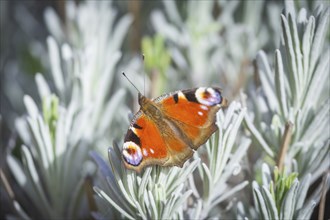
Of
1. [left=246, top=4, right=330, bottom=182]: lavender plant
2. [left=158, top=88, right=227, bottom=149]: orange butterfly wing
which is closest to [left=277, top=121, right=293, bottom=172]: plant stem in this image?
[left=246, top=4, right=330, bottom=182]: lavender plant

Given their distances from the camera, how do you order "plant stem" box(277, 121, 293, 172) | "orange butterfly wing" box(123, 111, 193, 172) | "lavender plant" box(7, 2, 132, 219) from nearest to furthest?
"orange butterfly wing" box(123, 111, 193, 172) → "plant stem" box(277, 121, 293, 172) → "lavender plant" box(7, 2, 132, 219)

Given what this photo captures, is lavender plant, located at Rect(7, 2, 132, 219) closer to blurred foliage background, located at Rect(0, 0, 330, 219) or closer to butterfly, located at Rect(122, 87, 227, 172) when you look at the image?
blurred foliage background, located at Rect(0, 0, 330, 219)

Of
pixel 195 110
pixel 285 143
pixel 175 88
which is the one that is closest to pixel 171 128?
pixel 195 110

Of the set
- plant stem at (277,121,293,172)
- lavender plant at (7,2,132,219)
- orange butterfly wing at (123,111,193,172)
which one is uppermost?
lavender plant at (7,2,132,219)

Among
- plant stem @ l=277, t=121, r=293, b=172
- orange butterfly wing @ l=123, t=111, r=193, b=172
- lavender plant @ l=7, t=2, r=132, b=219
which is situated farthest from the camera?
lavender plant @ l=7, t=2, r=132, b=219

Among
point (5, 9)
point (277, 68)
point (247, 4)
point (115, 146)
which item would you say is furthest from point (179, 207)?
point (5, 9)

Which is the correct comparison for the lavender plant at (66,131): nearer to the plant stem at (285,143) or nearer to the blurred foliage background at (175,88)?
the blurred foliage background at (175,88)
